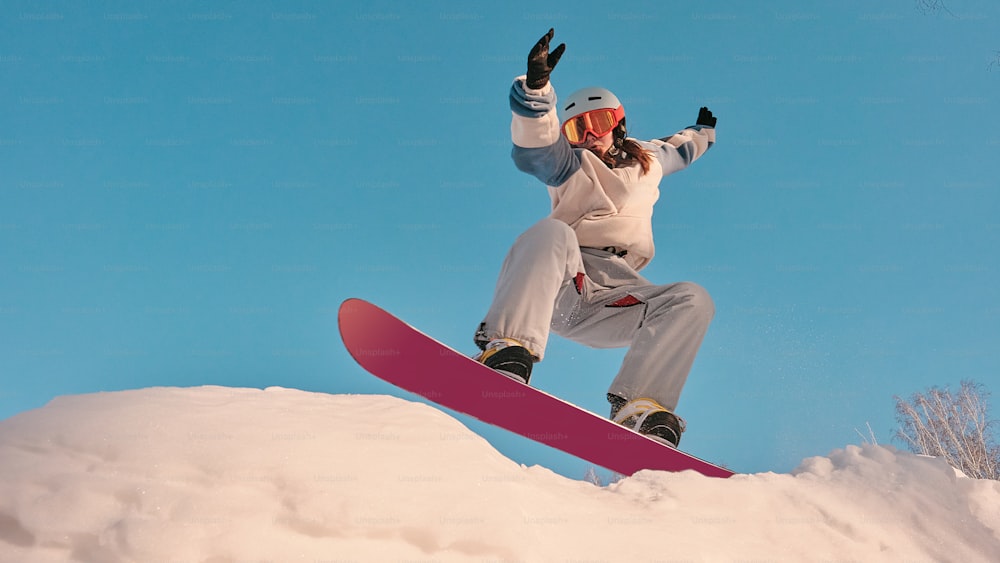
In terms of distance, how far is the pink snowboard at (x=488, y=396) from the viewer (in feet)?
8.78

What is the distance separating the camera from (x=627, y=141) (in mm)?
3799

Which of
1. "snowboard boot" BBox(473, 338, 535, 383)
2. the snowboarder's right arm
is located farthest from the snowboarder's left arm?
"snowboard boot" BBox(473, 338, 535, 383)

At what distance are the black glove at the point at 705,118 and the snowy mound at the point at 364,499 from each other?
10.4 feet

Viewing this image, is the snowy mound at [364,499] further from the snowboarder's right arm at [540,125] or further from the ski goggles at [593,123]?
the ski goggles at [593,123]

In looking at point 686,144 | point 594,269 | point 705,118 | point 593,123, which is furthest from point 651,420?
point 705,118

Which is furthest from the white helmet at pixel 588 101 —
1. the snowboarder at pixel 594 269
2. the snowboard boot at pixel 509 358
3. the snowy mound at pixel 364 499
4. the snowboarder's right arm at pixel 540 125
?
the snowy mound at pixel 364 499

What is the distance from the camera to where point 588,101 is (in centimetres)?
376

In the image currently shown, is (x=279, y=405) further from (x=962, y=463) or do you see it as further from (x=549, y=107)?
(x=962, y=463)

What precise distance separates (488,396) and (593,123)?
5.67ft

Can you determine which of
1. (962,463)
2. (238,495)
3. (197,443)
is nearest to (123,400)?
(197,443)

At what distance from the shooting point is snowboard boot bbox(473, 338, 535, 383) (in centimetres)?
273

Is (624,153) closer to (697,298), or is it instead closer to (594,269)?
(594,269)

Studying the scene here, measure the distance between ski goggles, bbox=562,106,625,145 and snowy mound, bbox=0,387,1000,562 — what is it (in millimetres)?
2200

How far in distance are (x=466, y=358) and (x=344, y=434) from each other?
1.17m
